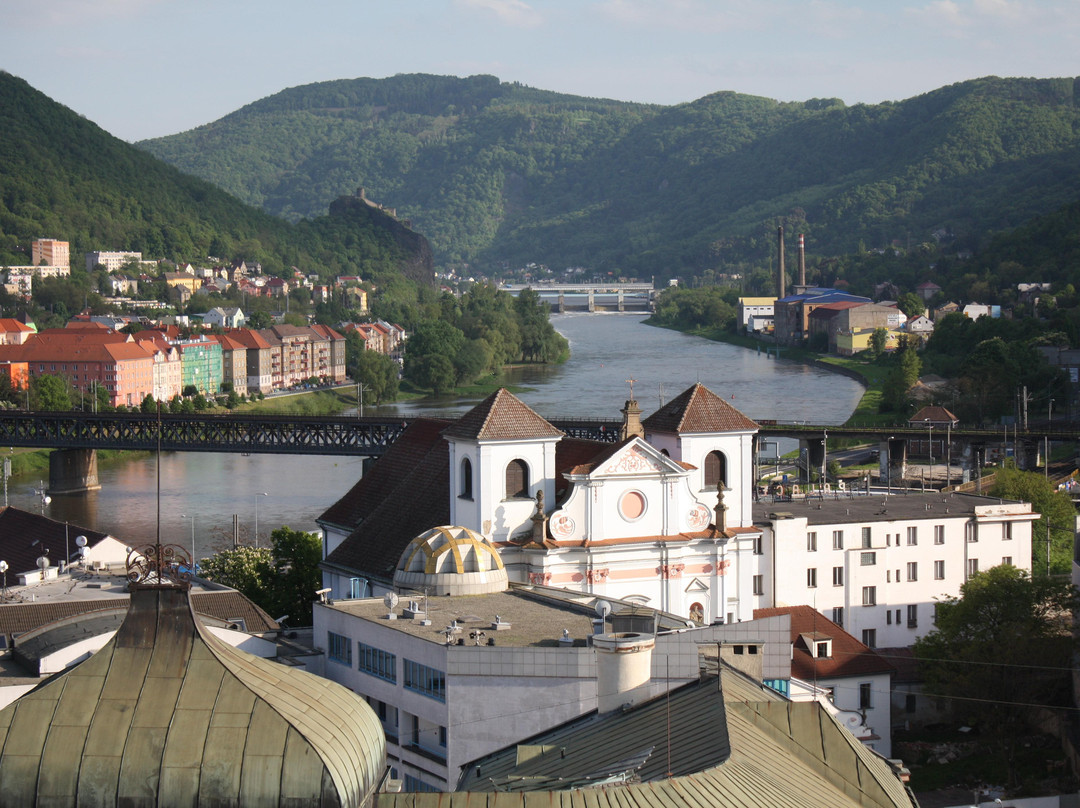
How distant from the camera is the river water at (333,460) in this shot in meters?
55.2

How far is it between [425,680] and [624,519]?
30.2 feet

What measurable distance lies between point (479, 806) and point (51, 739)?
170 inches

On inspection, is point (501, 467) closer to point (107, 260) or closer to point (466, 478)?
point (466, 478)

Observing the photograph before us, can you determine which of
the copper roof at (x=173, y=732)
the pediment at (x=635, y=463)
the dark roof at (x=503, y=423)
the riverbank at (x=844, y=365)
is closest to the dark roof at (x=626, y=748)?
the copper roof at (x=173, y=732)

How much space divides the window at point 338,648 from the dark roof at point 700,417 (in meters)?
9.53

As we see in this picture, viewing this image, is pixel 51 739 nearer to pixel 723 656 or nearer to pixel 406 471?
pixel 723 656

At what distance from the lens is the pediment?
29.4 meters

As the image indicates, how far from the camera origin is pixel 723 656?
773 inches

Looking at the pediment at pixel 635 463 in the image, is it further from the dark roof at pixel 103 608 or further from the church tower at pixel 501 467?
the dark roof at pixel 103 608

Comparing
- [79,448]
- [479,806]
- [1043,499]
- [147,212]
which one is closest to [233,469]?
[79,448]

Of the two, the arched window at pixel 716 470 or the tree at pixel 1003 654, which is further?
the arched window at pixel 716 470

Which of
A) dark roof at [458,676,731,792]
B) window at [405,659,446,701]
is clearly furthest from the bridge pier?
dark roof at [458,676,731,792]

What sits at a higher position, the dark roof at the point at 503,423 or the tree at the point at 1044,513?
the dark roof at the point at 503,423

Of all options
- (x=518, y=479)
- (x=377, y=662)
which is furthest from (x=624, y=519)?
(x=377, y=662)
